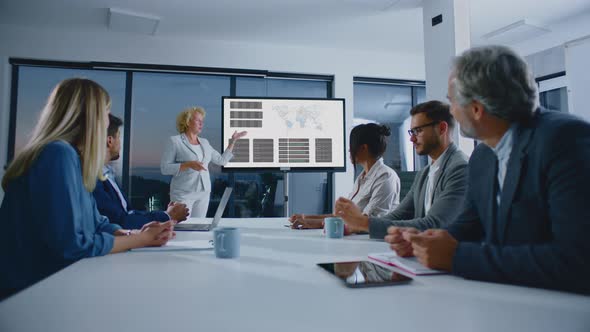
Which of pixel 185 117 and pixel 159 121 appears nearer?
pixel 185 117

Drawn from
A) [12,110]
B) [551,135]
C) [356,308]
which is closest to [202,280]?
[356,308]

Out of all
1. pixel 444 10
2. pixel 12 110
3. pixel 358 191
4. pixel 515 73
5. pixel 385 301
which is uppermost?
pixel 444 10

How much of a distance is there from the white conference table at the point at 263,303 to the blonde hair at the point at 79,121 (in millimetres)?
359

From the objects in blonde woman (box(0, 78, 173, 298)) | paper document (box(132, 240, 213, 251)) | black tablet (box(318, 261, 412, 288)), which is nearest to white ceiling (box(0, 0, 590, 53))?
blonde woman (box(0, 78, 173, 298))

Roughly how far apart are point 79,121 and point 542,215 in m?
1.35

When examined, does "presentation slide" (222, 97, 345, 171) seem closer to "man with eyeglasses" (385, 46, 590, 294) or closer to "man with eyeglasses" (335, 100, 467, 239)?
"man with eyeglasses" (335, 100, 467, 239)

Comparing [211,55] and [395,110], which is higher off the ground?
[211,55]

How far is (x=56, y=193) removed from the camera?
1029 millimetres

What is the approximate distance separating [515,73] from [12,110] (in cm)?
517

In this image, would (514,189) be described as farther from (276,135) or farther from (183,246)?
(276,135)

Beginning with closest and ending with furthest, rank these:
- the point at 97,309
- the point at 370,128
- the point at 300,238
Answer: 1. the point at 97,309
2. the point at 300,238
3. the point at 370,128

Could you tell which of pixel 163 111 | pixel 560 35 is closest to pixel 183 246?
A: pixel 163 111

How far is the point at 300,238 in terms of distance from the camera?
1.50 metres

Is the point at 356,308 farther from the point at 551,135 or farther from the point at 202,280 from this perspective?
the point at 551,135
